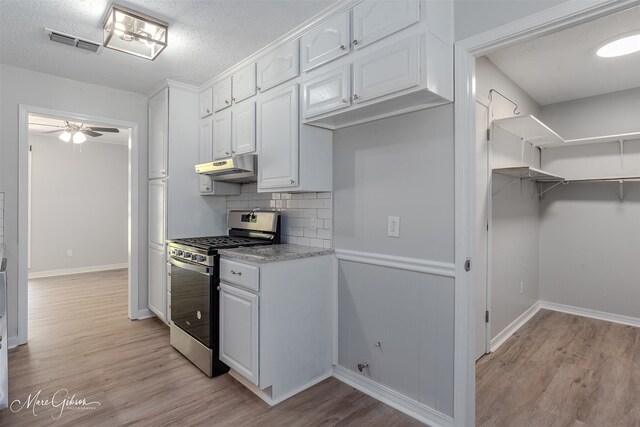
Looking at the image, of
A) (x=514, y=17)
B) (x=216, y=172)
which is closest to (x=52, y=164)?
(x=216, y=172)

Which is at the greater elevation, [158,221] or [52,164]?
[52,164]

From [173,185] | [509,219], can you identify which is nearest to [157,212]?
[173,185]

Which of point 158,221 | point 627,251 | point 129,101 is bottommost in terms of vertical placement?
point 627,251

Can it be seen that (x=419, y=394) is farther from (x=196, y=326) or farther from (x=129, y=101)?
(x=129, y=101)

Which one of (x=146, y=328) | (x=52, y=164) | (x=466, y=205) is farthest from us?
(x=52, y=164)

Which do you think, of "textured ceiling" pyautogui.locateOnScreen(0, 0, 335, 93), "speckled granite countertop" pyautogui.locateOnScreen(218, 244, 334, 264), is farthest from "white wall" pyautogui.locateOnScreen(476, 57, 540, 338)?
"textured ceiling" pyautogui.locateOnScreen(0, 0, 335, 93)

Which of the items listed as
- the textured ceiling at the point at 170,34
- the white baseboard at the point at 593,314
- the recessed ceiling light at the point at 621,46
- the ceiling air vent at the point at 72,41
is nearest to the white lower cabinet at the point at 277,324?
the textured ceiling at the point at 170,34

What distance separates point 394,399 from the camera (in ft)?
6.87

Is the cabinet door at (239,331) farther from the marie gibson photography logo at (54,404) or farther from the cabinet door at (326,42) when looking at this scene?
the cabinet door at (326,42)

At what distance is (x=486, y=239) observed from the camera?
2.78 meters

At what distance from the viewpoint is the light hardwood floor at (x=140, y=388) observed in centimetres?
196

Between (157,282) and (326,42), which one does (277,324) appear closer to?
(326,42)

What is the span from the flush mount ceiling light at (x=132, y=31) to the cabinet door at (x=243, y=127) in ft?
2.32

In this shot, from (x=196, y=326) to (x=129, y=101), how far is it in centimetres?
260
